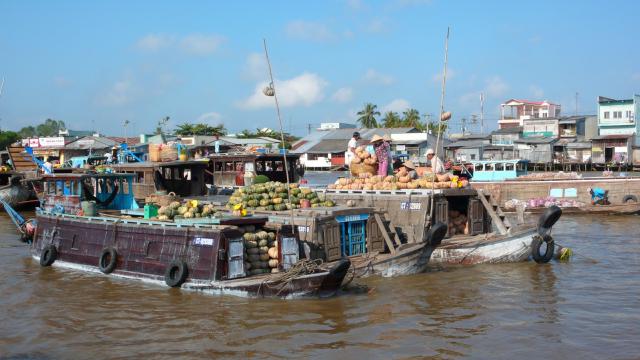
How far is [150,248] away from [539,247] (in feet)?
29.1

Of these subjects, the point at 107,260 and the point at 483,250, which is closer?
the point at 107,260

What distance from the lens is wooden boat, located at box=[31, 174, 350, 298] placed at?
11195 mm

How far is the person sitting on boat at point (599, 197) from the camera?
2770 cm

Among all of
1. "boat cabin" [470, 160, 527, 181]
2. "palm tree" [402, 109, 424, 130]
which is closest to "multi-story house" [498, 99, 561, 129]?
"palm tree" [402, 109, 424, 130]

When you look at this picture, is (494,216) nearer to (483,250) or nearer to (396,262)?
(483,250)

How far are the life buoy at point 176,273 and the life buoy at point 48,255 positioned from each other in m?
4.40

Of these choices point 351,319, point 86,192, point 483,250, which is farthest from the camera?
point 86,192

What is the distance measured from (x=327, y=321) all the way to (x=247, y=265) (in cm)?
207

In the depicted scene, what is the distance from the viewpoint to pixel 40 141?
50688 mm

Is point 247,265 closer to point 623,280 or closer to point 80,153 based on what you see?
point 623,280

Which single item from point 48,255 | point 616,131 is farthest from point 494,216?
point 616,131

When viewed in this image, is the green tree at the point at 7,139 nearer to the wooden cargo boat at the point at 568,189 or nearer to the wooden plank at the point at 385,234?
the wooden cargo boat at the point at 568,189

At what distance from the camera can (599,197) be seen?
28.0m

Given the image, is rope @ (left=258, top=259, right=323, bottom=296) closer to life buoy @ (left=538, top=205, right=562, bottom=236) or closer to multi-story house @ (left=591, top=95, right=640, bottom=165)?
life buoy @ (left=538, top=205, right=562, bottom=236)
